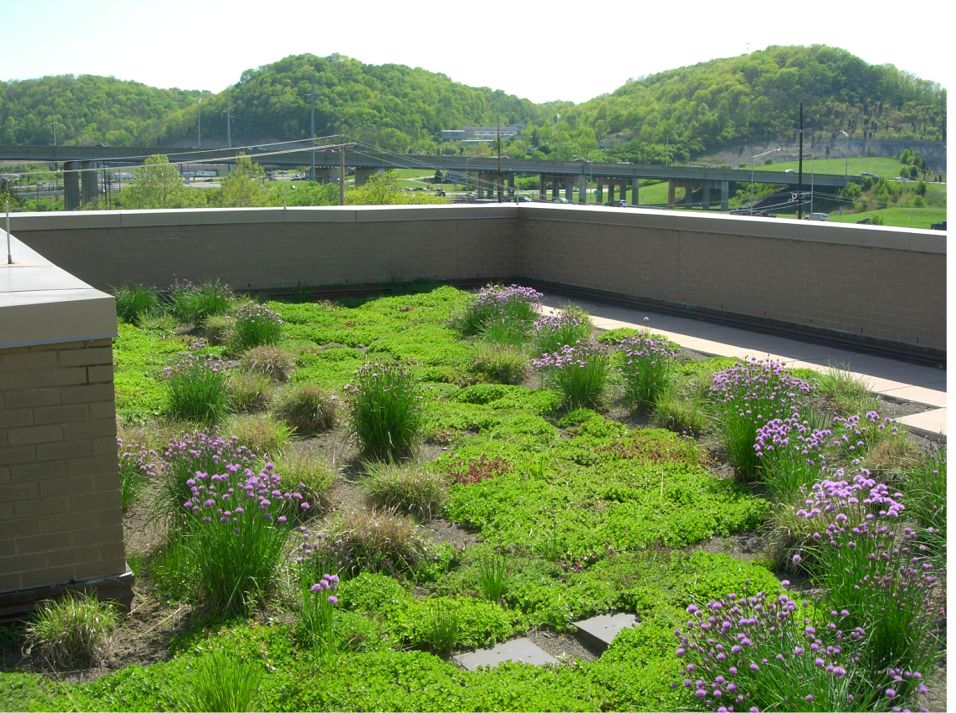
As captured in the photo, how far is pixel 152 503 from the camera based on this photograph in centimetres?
601

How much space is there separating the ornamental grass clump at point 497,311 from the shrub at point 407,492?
4.43 meters

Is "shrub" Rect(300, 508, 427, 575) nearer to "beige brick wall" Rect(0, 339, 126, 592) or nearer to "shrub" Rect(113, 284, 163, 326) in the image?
"beige brick wall" Rect(0, 339, 126, 592)

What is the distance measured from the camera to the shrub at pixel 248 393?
317 inches

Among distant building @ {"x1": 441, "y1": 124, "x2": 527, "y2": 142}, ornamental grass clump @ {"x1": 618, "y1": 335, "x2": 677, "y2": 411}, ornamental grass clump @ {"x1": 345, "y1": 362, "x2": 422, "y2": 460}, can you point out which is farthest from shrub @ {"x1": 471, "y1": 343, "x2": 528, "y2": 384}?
distant building @ {"x1": 441, "y1": 124, "x2": 527, "y2": 142}

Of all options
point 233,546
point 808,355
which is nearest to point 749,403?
point 233,546

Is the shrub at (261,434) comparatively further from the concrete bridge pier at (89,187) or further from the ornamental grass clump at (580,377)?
the concrete bridge pier at (89,187)

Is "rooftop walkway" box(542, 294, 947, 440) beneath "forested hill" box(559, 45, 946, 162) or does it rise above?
beneath

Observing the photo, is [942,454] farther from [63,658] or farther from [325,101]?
[325,101]

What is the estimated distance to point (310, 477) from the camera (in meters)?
6.07

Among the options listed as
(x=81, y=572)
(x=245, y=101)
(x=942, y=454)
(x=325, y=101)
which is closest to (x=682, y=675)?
(x=942, y=454)

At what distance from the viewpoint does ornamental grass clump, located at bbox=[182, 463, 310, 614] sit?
463 centimetres

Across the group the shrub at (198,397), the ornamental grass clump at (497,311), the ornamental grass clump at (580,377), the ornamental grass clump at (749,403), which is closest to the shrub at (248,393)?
the shrub at (198,397)

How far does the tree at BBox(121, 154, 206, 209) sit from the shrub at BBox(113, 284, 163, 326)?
64877mm

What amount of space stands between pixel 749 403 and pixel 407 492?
2.34 m
